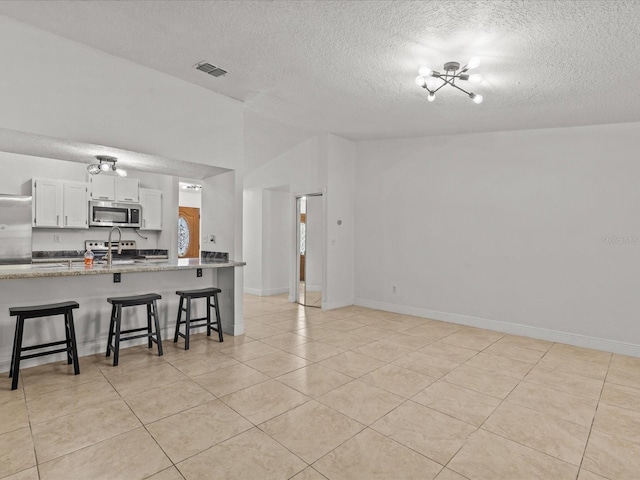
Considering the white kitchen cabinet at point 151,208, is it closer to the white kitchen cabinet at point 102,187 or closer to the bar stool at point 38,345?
the white kitchen cabinet at point 102,187

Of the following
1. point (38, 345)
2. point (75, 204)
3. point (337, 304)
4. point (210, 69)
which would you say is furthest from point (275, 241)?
point (38, 345)

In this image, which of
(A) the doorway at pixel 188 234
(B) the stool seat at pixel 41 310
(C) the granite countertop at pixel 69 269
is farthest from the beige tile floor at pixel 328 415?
(A) the doorway at pixel 188 234

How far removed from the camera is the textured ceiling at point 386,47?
2473 millimetres

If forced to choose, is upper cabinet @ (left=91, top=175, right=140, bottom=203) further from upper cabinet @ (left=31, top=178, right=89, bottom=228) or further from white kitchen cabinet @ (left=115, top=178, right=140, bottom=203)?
upper cabinet @ (left=31, top=178, right=89, bottom=228)

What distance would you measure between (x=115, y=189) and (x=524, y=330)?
6.72 metres

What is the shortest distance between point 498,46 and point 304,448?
3349mm

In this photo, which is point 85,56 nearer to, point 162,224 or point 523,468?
point 162,224

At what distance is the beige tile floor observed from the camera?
1973 millimetres

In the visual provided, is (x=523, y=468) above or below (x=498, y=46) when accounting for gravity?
below

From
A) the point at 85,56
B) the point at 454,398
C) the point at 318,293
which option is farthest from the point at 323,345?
the point at 85,56

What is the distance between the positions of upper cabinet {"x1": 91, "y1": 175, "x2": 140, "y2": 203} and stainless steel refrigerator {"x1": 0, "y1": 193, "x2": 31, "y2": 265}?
35.1 inches

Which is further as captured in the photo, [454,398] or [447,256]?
[447,256]

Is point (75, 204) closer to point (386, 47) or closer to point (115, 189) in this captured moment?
point (115, 189)

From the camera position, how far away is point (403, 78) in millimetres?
3533
